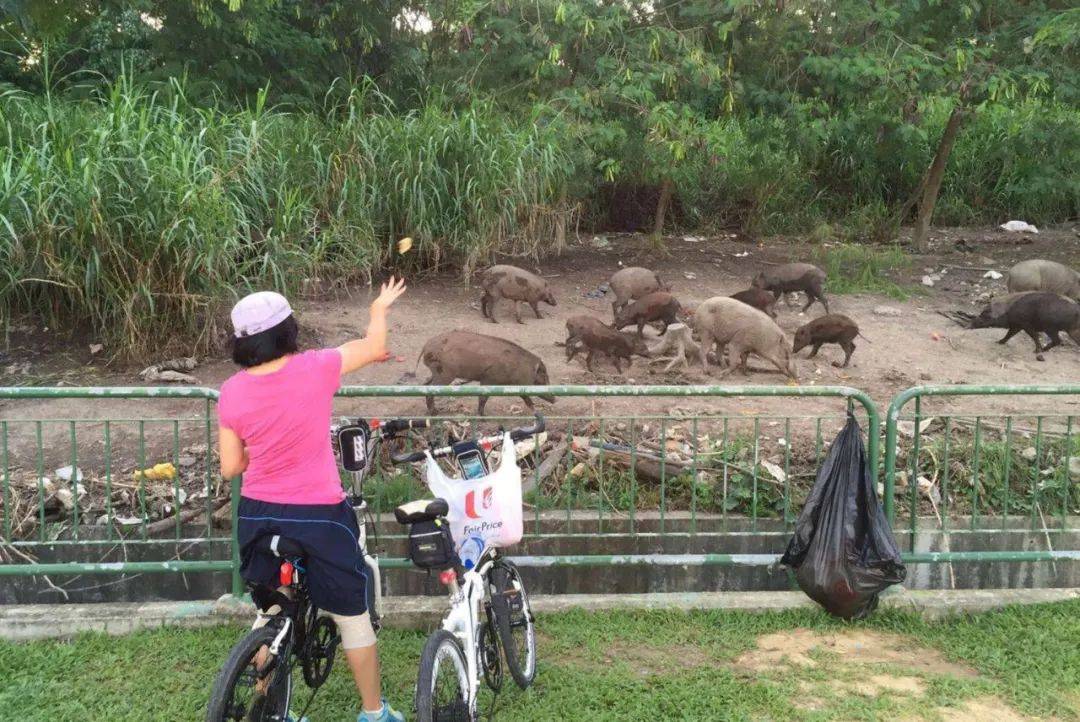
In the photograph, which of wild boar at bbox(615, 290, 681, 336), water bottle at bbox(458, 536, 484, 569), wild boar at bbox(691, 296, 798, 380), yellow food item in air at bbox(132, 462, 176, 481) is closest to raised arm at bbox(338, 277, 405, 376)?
water bottle at bbox(458, 536, 484, 569)

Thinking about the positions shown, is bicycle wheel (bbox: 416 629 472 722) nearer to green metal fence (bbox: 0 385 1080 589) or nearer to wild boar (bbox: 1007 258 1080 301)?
green metal fence (bbox: 0 385 1080 589)

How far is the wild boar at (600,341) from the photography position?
812cm

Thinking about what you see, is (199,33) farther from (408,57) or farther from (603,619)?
(603,619)

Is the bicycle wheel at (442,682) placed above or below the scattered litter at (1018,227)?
below

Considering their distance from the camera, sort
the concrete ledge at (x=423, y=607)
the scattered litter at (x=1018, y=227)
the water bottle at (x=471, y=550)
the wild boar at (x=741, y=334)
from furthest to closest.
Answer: the scattered litter at (x=1018, y=227) < the wild boar at (x=741, y=334) < the concrete ledge at (x=423, y=607) < the water bottle at (x=471, y=550)

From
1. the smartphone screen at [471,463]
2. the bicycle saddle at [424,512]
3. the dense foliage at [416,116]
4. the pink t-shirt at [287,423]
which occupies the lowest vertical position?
the bicycle saddle at [424,512]

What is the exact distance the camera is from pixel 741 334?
27.5 feet

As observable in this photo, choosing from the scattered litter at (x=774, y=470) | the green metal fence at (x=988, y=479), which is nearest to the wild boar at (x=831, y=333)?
the green metal fence at (x=988, y=479)

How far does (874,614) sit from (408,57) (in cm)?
1169

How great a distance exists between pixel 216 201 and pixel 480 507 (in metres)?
5.30

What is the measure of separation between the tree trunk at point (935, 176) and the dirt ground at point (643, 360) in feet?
1.01

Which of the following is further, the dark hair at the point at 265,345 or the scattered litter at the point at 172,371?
the scattered litter at the point at 172,371

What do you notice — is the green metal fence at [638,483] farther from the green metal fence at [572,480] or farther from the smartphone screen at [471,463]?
the smartphone screen at [471,463]

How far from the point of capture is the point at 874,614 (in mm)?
4676
